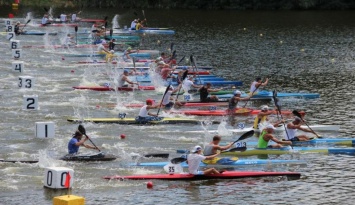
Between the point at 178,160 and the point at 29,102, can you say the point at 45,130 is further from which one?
the point at 178,160

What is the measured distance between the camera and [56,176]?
79.6ft

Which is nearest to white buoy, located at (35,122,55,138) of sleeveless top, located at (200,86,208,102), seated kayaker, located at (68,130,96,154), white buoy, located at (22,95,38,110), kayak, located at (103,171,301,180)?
seated kayaker, located at (68,130,96,154)

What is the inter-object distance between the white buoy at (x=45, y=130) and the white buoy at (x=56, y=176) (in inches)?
280

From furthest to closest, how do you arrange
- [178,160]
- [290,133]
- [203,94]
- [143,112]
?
[203,94]
[143,112]
[290,133]
[178,160]

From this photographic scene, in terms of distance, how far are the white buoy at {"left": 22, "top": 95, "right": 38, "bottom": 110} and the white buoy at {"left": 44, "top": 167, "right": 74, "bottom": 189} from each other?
1221 centimetres

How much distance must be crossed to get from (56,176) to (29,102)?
42.2ft

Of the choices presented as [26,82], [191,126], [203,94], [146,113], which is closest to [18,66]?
[26,82]

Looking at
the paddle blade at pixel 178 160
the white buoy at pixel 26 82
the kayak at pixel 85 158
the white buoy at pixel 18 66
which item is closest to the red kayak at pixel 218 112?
the white buoy at pixel 26 82

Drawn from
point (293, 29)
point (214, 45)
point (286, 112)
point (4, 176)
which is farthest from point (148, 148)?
point (293, 29)

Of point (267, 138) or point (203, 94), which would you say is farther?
point (203, 94)

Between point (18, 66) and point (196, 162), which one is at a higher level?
point (18, 66)

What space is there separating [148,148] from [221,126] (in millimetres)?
4080

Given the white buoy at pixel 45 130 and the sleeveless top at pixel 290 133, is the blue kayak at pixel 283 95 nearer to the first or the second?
the sleeveless top at pixel 290 133

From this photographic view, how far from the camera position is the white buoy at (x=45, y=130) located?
31.7 m
